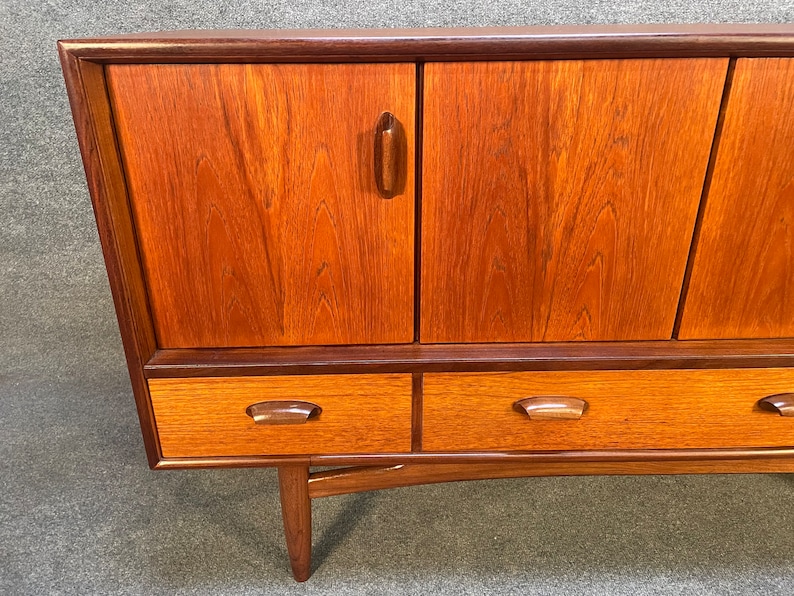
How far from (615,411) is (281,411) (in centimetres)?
39

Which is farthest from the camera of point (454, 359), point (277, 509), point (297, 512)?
point (277, 509)

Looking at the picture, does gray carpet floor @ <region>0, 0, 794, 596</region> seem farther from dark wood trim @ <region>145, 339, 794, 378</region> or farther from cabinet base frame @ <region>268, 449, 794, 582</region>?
dark wood trim @ <region>145, 339, 794, 378</region>

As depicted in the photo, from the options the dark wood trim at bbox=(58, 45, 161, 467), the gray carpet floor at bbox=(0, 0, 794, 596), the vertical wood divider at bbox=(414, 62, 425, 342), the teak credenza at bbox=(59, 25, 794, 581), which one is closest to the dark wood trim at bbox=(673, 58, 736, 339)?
the teak credenza at bbox=(59, 25, 794, 581)

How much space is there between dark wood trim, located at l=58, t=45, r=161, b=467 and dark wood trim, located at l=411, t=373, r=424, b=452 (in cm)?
30

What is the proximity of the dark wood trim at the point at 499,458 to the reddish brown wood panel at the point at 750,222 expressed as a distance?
0.50 feet

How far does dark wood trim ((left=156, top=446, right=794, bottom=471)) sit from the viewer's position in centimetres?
75

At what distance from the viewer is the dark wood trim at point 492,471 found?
Result: 0.79 m

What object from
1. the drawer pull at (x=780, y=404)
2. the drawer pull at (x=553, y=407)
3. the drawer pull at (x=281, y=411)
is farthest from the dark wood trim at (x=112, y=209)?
the drawer pull at (x=780, y=404)

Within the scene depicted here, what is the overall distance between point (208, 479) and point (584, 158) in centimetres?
81

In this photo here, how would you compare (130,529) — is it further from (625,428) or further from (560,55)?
(560,55)

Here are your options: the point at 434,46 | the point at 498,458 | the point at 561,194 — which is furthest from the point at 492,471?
the point at 434,46

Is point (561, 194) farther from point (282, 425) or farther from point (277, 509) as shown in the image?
point (277, 509)

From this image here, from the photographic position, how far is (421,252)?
0.66 metres

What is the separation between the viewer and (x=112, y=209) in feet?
2.02
